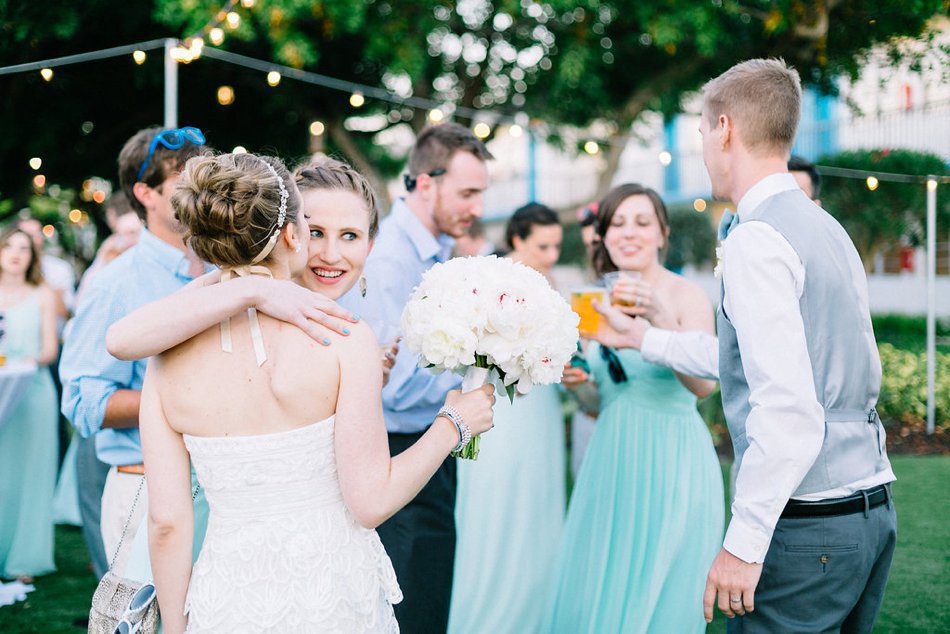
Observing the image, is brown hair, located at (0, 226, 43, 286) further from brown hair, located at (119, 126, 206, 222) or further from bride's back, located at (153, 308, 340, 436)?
bride's back, located at (153, 308, 340, 436)

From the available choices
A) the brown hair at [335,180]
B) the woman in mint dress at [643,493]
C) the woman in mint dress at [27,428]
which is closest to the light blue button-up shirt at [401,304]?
the brown hair at [335,180]

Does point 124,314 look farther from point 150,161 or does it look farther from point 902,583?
point 902,583

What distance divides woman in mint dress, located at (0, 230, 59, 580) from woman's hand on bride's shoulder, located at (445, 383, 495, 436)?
4174 millimetres

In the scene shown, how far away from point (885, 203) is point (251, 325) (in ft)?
41.1

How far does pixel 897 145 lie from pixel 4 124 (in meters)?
13.2

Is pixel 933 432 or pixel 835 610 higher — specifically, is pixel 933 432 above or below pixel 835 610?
below

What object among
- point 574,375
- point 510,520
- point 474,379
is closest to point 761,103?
point 474,379

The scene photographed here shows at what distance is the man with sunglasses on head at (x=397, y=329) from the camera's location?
10.6ft

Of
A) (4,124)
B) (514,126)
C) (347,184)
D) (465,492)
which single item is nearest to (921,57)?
(514,126)

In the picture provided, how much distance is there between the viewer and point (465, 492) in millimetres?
4355

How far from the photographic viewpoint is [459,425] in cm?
222

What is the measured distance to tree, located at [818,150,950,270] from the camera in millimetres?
12336

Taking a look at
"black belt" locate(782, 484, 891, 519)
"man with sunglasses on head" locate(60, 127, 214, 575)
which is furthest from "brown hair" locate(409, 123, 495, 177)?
"black belt" locate(782, 484, 891, 519)

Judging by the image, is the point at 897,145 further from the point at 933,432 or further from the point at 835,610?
the point at 835,610
